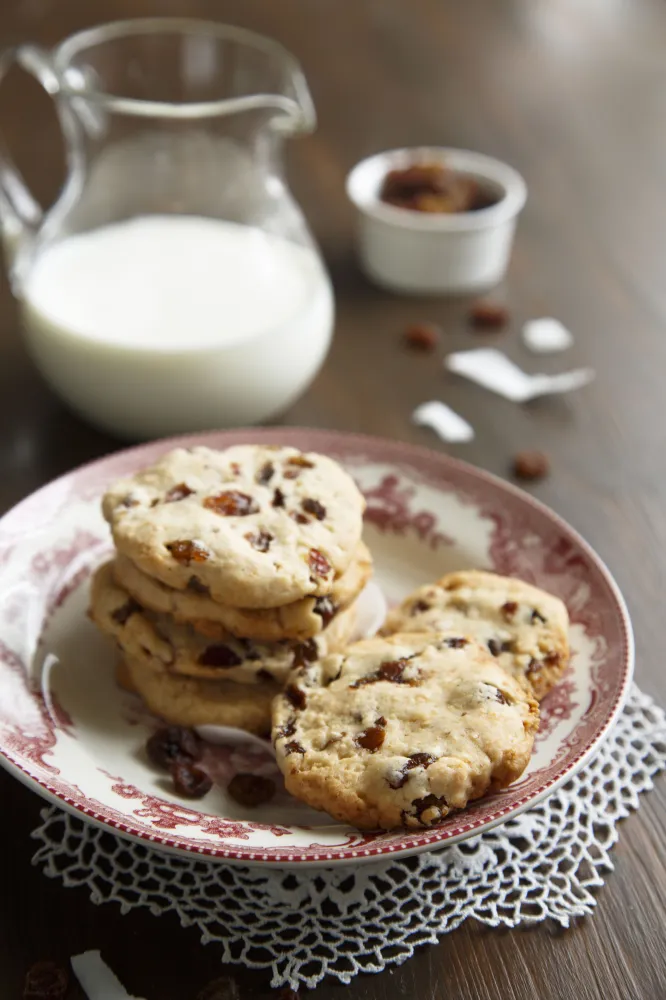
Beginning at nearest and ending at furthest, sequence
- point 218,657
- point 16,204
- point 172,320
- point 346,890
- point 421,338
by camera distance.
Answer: point 346,890 → point 218,657 → point 172,320 → point 16,204 → point 421,338

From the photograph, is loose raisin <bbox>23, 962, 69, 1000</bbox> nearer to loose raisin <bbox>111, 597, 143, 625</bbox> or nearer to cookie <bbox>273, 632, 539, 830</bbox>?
cookie <bbox>273, 632, 539, 830</bbox>

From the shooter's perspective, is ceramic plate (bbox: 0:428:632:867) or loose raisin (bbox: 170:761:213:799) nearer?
ceramic plate (bbox: 0:428:632:867)

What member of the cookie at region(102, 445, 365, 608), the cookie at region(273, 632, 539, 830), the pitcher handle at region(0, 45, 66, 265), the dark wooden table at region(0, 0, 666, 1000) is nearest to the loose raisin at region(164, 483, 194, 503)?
the cookie at region(102, 445, 365, 608)

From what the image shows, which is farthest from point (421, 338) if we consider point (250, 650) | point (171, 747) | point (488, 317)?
point (171, 747)

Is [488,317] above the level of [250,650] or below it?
below

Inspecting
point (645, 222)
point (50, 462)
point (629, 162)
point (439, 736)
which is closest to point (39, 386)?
point (50, 462)

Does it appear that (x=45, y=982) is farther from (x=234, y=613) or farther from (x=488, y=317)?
(x=488, y=317)

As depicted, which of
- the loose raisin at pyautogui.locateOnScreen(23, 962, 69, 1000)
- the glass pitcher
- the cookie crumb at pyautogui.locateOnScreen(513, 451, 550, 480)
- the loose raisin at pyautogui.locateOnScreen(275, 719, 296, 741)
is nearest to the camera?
the loose raisin at pyautogui.locateOnScreen(23, 962, 69, 1000)
